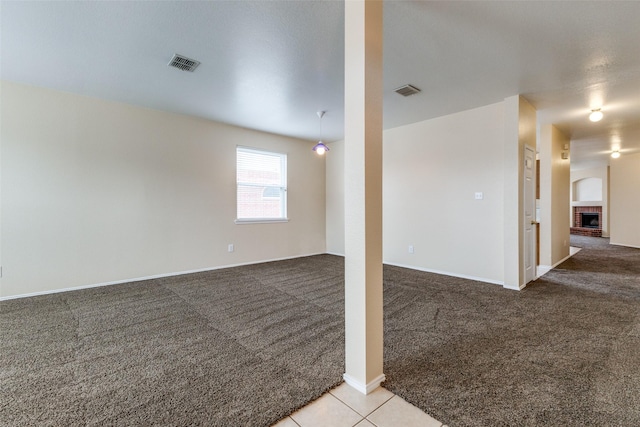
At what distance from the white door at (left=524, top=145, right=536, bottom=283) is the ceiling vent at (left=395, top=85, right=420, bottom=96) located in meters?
1.75

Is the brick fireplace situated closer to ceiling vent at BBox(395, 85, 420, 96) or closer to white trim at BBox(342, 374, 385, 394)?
ceiling vent at BBox(395, 85, 420, 96)

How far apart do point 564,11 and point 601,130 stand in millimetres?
4624

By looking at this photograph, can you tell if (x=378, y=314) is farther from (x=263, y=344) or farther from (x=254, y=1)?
(x=254, y=1)

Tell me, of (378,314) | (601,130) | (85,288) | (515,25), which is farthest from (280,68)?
(601,130)

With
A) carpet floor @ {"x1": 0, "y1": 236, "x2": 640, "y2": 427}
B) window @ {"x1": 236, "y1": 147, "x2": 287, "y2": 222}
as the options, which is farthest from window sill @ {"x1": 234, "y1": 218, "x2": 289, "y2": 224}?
carpet floor @ {"x1": 0, "y1": 236, "x2": 640, "y2": 427}

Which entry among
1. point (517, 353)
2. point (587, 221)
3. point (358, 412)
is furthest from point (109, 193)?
point (587, 221)

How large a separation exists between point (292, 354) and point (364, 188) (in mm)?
1367

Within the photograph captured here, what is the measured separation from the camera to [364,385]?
1.68 meters

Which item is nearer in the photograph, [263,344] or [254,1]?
[254,1]

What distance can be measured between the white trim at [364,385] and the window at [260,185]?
3.97 metres

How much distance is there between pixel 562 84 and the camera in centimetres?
333

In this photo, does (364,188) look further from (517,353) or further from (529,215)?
(529,215)

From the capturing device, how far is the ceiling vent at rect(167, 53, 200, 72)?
2.78 metres

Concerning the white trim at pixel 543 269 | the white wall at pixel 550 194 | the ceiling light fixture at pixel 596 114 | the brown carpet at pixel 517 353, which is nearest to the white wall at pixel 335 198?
the brown carpet at pixel 517 353
